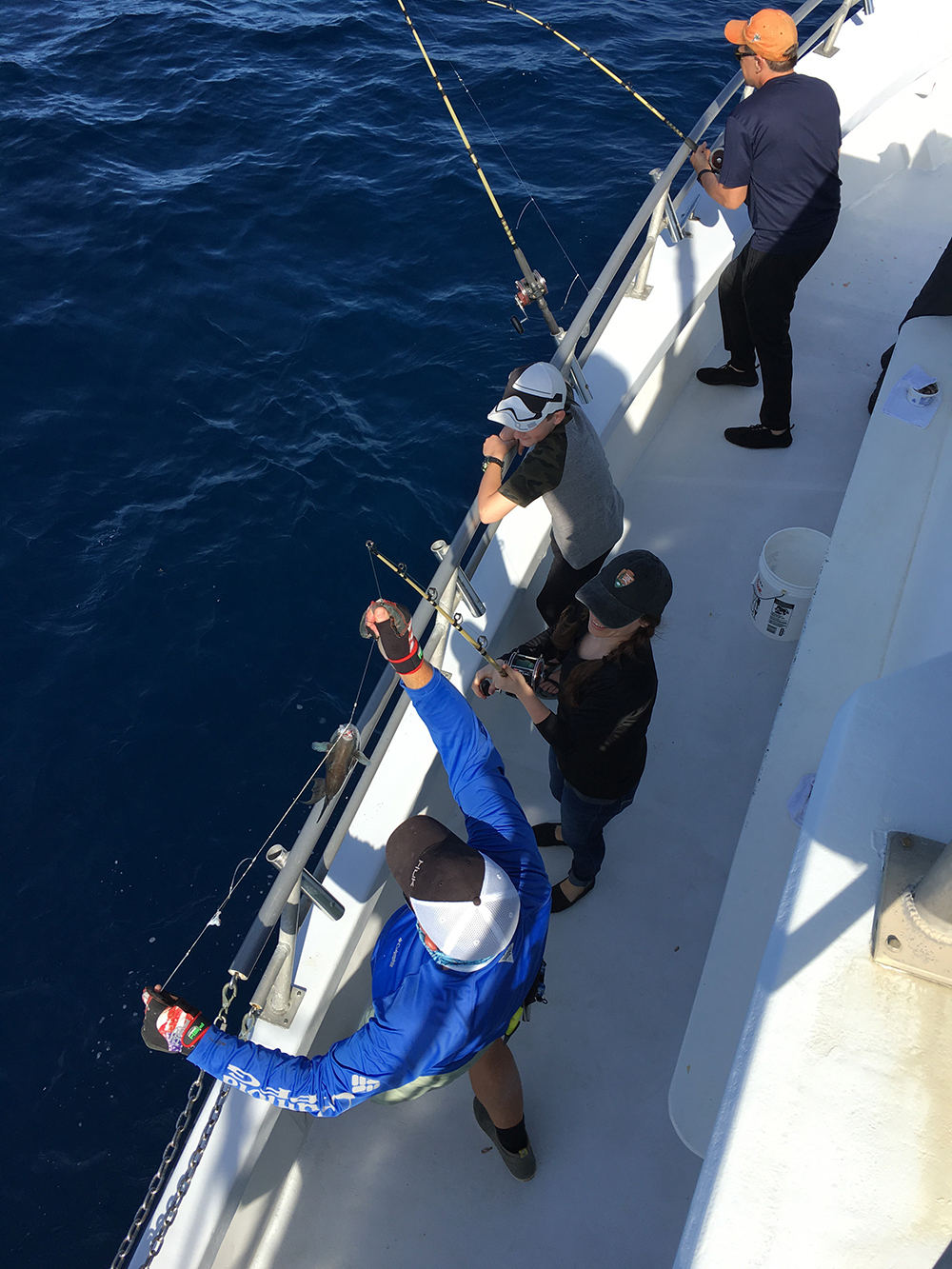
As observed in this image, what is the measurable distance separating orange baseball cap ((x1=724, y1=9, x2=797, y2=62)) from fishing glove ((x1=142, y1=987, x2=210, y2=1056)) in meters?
4.18

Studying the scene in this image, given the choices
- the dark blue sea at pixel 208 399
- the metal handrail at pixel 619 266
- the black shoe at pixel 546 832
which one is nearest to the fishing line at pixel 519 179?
the dark blue sea at pixel 208 399

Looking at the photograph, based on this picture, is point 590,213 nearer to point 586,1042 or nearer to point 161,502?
point 161,502

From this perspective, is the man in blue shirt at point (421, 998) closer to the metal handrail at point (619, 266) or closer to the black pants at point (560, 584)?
the black pants at point (560, 584)

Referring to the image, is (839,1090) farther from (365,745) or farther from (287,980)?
(365,745)

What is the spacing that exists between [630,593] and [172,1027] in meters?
1.61

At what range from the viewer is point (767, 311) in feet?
13.2

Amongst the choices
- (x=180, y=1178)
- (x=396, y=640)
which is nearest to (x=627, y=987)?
(x=180, y=1178)

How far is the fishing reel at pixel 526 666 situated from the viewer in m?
3.06

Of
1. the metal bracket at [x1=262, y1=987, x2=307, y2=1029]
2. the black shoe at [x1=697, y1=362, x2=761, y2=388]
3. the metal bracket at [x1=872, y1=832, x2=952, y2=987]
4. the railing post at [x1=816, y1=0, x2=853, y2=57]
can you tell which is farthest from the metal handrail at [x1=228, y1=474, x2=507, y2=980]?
the railing post at [x1=816, y1=0, x2=853, y2=57]

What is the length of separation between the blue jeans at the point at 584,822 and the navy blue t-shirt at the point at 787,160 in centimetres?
269

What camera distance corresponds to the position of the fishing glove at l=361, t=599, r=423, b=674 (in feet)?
7.43

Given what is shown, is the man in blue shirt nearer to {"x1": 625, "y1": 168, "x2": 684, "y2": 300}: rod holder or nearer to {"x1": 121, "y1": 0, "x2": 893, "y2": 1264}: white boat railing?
{"x1": 121, "y1": 0, "x2": 893, "y2": 1264}: white boat railing

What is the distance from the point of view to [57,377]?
681 centimetres

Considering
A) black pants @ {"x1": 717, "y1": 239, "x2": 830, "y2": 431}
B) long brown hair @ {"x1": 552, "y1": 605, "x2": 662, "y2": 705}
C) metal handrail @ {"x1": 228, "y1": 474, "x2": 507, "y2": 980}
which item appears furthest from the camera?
black pants @ {"x1": 717, "y1": 239, "x2": 830, "y2": 431}
